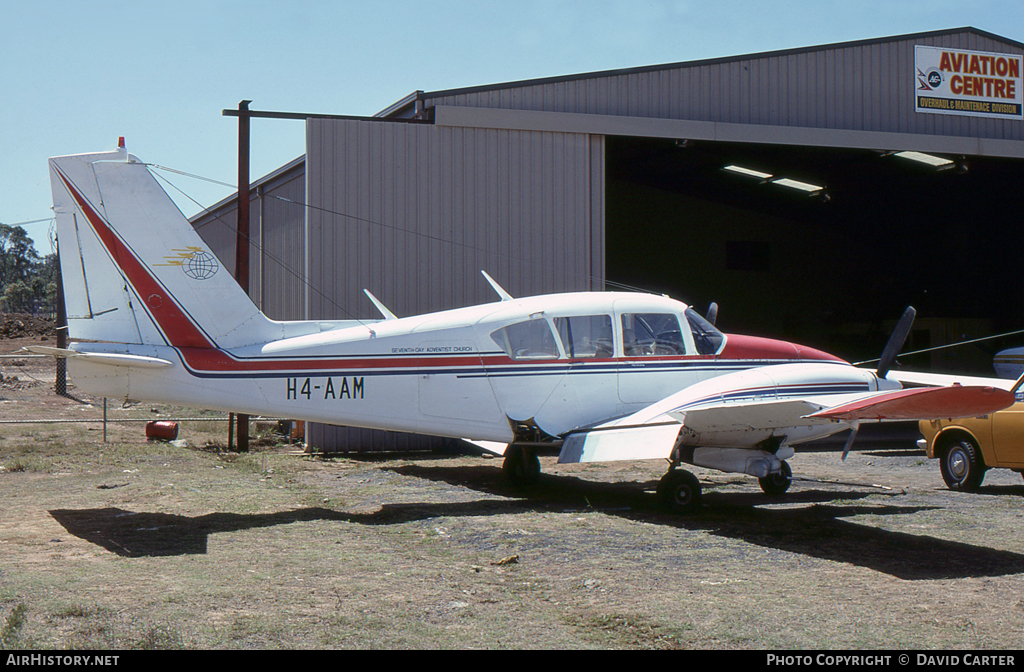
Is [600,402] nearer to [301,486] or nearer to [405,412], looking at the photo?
[405,412]

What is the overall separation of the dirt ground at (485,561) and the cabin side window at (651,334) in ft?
6.45

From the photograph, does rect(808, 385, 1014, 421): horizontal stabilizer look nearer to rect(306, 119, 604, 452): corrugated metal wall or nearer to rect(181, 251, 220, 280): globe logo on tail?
rect(181, 251, 220, 280): globe logo on tail

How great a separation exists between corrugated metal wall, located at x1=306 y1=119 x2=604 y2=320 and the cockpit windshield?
609cm

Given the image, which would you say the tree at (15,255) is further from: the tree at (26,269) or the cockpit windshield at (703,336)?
the cockpit windshield at (703,336)

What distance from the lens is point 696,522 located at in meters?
9.09

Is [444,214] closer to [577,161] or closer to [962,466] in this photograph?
[577,161]

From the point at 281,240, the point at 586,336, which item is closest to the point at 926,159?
the point at 586,336

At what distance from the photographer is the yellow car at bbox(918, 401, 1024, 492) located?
10688 millimetres

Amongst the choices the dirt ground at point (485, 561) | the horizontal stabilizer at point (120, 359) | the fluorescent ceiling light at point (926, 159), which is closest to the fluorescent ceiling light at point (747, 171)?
the fluorescent ceiling light at point (926, 159)

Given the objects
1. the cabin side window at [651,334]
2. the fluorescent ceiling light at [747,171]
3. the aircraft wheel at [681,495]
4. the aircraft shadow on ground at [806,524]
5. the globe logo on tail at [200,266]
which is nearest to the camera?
the aircraft shadow on ground at [806,524]

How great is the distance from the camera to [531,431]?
10.4 meters

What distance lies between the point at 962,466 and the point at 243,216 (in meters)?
12.5

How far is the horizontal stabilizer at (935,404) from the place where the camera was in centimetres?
736

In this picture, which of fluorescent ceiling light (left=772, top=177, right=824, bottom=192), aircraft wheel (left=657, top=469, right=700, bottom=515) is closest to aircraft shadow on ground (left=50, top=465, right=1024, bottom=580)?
aircraft wheel (left=657, top=469, right=700, bottom=515)
